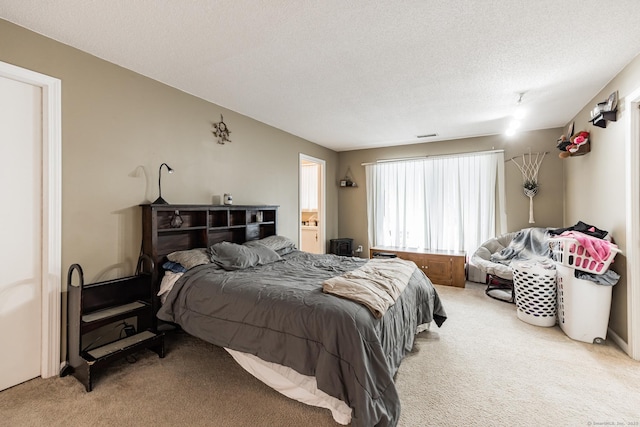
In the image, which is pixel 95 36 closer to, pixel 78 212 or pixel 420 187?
pixel 78 212

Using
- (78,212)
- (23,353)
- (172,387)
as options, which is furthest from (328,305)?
(23,353)

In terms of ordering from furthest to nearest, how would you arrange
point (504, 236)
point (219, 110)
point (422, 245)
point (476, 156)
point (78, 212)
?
→ point (422, 245), point (476, 156), point (504, 236), point (219, 110), point (78, 212)

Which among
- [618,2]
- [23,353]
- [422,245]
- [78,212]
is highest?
[618,2]

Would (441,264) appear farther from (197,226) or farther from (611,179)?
(197,226)

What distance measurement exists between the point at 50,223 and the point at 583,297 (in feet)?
15.4

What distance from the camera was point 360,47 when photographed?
7.25 ft

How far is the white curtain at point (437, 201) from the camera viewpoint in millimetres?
4770

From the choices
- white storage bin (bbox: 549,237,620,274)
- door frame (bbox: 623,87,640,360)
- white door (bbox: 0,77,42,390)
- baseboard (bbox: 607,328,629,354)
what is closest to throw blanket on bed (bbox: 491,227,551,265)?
white storage bin (bbox: 549,237,620,274)

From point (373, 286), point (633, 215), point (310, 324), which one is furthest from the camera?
point (633, 215)

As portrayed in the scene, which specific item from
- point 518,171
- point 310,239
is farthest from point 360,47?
point 310,239

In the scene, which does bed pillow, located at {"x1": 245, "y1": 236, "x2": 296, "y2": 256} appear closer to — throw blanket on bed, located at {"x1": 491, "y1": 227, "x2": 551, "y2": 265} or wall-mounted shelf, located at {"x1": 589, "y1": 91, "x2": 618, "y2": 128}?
throw blanket on bed, located at {"x1": 491, "y1": 227, "x2": 551, "y2": 265}

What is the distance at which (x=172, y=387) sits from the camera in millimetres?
2039

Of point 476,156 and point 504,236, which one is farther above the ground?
point 476,156

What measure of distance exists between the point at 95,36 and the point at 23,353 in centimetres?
246
